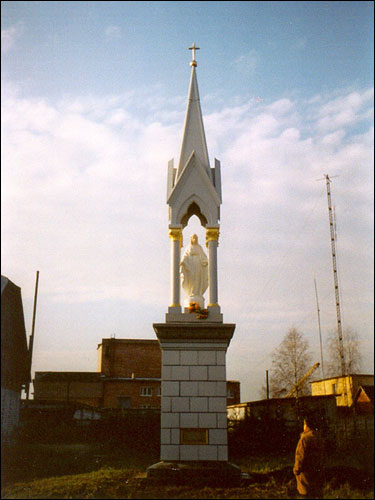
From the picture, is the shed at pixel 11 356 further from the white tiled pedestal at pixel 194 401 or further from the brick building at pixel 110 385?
the brick building at pixel 110 385

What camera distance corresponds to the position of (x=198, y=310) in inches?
512

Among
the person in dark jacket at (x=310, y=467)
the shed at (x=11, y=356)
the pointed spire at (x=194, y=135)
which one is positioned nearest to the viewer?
the person in dark jacket at (x=310, y=467)

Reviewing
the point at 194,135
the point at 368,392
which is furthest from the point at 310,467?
the point at 368,392

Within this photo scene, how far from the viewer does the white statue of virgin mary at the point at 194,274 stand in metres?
13.6

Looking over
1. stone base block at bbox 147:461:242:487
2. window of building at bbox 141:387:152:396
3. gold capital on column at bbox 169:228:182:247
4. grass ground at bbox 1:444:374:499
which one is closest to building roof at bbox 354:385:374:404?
grass ground at bbox 1:444:374:499

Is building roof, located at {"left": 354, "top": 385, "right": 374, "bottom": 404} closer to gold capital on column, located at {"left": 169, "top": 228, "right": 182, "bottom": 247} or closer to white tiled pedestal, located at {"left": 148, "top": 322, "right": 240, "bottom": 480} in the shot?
white tiled pedestal, located at {"left": 148, "top": 322, "right": 240, "bottom": 480}

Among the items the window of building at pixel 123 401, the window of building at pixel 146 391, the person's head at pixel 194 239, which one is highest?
the person's head at pixel 194 239

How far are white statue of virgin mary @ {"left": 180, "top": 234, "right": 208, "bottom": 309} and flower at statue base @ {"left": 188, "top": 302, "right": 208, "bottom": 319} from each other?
0.39 meters

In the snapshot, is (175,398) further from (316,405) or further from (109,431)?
(316,405)

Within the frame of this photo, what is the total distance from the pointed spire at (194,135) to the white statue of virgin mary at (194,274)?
2.30 m

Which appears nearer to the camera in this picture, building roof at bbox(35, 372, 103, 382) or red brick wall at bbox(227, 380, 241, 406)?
building roof at bbox(35, 372, 103, 382)

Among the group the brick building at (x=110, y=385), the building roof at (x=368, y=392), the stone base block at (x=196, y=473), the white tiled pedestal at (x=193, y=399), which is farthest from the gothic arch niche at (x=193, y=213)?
the brick building at (x=110, y=385)

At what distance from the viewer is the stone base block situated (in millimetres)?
11094

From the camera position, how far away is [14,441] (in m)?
21.6
